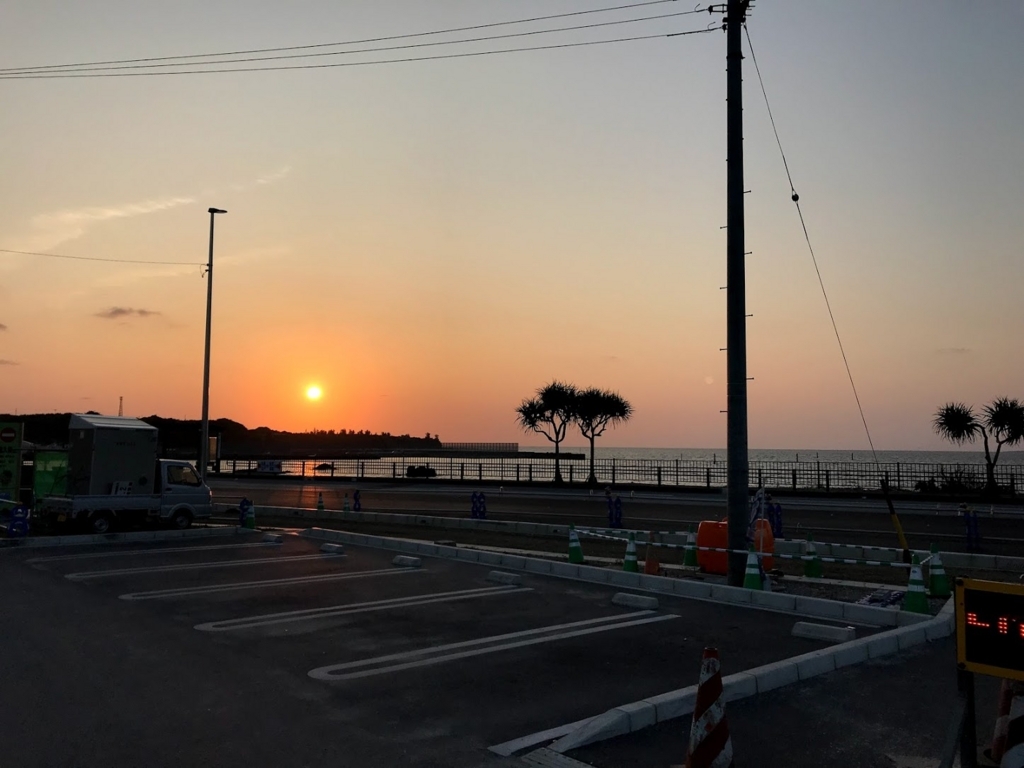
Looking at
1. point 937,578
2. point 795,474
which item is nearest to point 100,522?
point 937,578

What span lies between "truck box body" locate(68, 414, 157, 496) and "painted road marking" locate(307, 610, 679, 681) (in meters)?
14.4

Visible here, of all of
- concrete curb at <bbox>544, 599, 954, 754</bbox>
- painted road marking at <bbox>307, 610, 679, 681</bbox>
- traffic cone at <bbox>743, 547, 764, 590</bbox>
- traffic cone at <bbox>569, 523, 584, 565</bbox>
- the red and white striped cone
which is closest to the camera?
the red and white striped cone

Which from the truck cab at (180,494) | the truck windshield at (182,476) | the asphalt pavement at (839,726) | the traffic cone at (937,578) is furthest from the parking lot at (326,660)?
the truck windshield at (182,476)

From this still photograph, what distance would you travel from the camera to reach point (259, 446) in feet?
452

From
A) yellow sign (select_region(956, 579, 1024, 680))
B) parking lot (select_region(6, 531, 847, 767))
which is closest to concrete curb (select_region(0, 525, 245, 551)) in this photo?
parking lot (select_region(6, 531, 847, 767))

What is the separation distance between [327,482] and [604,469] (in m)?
17.6

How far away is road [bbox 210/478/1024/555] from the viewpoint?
72.7 feet

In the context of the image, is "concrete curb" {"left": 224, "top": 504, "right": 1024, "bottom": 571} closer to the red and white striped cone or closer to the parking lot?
the parking lot

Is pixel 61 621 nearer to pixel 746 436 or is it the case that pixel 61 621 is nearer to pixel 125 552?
pixel 125 552

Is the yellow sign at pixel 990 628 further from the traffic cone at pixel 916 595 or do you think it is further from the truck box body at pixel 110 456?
the truck box body at pixel 110 456

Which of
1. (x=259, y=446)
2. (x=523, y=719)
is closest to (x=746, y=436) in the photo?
(x=523, y=719)

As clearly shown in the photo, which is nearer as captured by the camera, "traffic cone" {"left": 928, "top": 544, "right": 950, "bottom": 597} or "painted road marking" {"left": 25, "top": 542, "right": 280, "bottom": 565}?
"traffic cone" {"left": 928, "top": 544, "right": 950, "bottom": 597}

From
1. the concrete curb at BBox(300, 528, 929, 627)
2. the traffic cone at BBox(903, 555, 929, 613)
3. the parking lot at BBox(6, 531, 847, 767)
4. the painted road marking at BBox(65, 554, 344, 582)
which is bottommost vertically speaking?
the parking lot at BBox(6, 531, 847, 767)

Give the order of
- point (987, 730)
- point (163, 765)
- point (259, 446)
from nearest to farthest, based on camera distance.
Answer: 1. point (163, 765)
2. point (987, 730)
3. point (259, 446)
